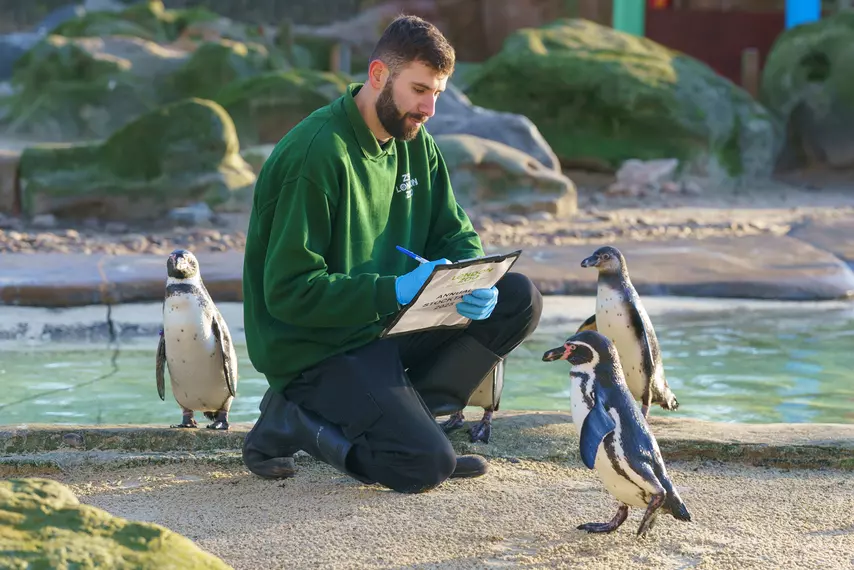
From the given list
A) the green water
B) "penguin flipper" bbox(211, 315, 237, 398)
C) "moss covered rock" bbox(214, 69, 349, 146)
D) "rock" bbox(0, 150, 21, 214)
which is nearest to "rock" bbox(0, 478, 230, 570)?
"penguin flipper" bbox(211, 315, 237, 398)

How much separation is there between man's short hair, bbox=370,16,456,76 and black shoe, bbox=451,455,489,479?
1.08 m

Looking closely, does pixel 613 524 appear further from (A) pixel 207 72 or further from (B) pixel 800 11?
(B) pixel 800 11

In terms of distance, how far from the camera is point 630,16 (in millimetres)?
17188

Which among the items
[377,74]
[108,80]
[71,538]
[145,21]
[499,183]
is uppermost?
[145,21]

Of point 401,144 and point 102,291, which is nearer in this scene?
point 401,144

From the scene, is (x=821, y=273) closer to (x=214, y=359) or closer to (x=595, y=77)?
(x=214, y=359)

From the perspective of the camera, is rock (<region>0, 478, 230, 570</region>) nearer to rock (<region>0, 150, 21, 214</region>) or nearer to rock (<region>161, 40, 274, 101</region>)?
rock (<region>0, 150, 21, 214</region>)

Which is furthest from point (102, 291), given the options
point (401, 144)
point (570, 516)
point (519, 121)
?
point (519, 121)

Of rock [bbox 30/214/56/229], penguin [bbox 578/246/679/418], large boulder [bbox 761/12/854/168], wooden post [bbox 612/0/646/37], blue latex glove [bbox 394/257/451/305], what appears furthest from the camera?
wooden post [bbox 612/0/646/37]

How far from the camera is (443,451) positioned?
3.36 metres

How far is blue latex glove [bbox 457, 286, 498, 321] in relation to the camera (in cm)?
339

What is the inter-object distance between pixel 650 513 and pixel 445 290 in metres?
0.76

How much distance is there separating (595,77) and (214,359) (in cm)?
933

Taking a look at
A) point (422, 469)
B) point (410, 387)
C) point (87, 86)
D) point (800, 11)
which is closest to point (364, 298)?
point (410, 387)
